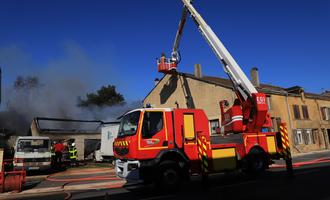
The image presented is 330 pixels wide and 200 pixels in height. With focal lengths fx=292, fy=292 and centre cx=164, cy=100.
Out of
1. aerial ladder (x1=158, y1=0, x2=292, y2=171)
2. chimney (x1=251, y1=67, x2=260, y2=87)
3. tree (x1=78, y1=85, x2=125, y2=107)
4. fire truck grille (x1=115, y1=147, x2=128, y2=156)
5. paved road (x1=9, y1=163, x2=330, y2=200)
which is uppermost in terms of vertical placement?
tree (x1=78, y1=85, x2=125, y2=107)

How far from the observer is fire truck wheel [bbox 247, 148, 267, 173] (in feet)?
36.3

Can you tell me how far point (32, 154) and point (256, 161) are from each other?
1243 cm

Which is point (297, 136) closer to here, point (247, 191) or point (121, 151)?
point (247, 191)

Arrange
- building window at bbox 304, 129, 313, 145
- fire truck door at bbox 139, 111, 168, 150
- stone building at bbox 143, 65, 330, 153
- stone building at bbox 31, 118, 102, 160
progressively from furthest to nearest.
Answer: building window at bbox 304, 129, 313, 145, stone building at bbox 143, 65, 330, 153, stone building at bbox 31, 118, 102, 160, fire truck door at bbox 139, 111, 168, 150

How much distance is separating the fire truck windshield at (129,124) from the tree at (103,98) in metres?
54.8

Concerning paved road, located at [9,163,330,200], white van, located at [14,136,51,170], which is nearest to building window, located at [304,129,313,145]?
paved road, located at [9,163,330,200]

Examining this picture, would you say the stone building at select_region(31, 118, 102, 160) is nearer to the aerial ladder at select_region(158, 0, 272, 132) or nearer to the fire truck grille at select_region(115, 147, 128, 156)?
the aerial ladder at select_region(158, 0, 272, 132)

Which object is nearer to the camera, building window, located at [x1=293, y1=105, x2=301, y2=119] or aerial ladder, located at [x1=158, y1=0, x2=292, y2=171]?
aerial ladder, located at [x1=158, y1=0, x2=292, y2=171]

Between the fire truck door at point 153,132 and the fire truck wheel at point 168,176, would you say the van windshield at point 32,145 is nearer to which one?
the fire truck door at point 153,132

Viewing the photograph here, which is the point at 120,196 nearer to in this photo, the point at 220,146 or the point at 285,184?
the point at 220,146

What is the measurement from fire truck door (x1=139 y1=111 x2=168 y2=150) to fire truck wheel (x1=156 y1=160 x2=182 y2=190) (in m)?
0.61

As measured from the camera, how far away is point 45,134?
26172 millimetres

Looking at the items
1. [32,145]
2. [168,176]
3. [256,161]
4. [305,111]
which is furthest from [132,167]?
[305,111]

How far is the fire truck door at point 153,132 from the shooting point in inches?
365
